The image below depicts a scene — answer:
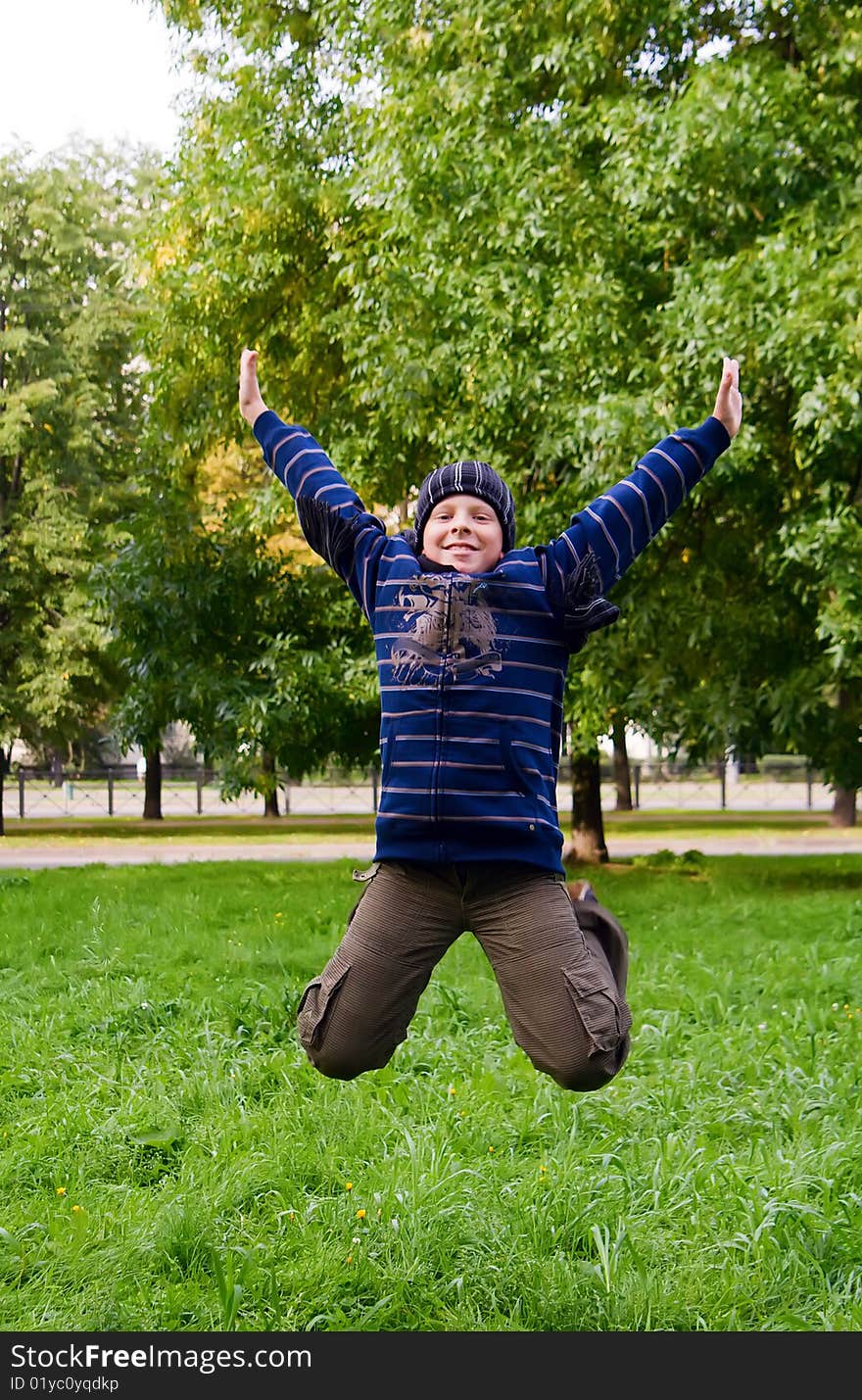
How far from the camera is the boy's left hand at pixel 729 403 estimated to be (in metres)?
3.68

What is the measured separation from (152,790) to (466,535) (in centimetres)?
2743

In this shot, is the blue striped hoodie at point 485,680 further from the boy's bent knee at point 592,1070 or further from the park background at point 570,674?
the park background at point 570,674

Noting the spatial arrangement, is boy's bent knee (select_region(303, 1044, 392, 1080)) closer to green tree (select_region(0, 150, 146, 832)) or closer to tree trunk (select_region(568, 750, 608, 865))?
tree trunk (select_region(568, 750, 608, 865))

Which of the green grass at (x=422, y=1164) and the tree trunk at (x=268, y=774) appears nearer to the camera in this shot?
the green grass at (x=422, y=1164)

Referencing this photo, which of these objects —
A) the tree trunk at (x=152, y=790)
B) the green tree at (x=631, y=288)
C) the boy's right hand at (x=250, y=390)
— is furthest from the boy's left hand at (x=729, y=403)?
the tree trunk at (x=152, y=790)

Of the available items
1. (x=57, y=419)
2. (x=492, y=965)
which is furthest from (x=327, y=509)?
(x=57, y=419)

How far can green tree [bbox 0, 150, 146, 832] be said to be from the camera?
23.1 meters

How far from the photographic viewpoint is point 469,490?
3.58 metres

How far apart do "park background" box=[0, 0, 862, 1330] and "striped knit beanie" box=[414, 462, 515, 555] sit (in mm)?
2337

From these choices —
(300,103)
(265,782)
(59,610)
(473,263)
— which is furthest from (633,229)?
(59,610)

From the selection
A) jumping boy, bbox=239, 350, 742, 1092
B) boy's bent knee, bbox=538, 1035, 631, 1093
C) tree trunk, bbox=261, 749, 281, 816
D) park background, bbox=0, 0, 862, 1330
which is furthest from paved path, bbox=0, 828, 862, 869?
boy's bent knee, bbox=538, 1035, 631, 1093

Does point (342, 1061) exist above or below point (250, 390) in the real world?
below

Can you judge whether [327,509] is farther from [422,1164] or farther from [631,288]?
[631,288]

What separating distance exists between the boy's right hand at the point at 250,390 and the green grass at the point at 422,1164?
100 inches
